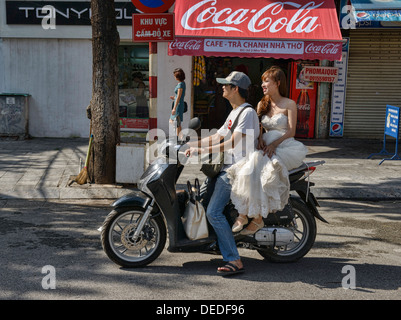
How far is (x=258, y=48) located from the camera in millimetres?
11664

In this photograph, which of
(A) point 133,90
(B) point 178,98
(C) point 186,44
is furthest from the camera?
(A) point 133,90

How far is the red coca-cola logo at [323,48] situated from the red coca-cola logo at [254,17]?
1.45 feet

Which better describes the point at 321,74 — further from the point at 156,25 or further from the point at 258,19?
the point at 156,25

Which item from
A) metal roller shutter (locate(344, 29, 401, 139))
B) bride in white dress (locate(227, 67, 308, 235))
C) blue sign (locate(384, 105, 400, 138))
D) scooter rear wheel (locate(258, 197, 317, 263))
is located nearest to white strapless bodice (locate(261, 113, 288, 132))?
bride in white dress (locate(227, 67, 308, 235))

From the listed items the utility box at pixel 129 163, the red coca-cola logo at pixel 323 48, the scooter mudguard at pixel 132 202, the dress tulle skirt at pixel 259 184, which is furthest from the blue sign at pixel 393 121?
the scooter mudguard at pixel 132 202

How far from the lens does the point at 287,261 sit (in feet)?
17.3

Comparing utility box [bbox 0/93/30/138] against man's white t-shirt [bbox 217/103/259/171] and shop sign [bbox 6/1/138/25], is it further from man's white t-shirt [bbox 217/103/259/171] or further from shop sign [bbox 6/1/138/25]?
man's white t-shirt [bbox 217/103/259/171]

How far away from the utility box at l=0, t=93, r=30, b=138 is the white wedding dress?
31.4ft

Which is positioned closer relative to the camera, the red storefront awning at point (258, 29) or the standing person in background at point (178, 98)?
the red storefront awning at point (258, 29)

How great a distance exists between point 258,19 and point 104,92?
5191mm

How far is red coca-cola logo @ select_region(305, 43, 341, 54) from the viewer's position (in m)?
11.6

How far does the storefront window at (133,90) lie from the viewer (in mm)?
13930

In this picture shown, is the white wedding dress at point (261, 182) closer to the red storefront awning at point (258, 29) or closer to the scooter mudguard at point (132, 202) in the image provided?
the scooter mudguard at point (132, 202)

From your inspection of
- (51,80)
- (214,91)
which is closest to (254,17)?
(214,91)
